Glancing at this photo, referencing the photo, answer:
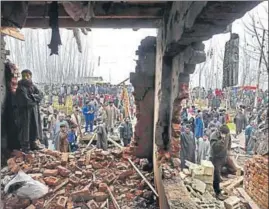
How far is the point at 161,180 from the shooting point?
4348 mm

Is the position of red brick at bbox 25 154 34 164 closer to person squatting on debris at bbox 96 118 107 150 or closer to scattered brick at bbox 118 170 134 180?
scattered brick at bbox 118 170 134 180

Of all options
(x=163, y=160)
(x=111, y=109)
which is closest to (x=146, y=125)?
(x=163, y=160)

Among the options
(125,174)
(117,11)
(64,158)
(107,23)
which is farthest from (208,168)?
(117,11)

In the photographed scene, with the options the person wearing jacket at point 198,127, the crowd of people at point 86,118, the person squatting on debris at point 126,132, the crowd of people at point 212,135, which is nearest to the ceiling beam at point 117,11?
the crowd of people at point 86,118

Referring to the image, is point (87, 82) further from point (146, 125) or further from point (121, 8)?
point (121, 8)

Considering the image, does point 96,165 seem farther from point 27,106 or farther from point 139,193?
point 27,106

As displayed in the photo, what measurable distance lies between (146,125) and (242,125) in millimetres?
2253

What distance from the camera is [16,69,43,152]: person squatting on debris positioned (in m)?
5.52

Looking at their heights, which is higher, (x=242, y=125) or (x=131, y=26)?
(x=131, y=26)

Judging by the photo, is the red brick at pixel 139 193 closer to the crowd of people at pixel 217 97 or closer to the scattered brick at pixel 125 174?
the scattered brick at pixel 125 174

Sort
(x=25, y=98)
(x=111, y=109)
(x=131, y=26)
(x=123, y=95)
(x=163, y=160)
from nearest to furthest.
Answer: (x=163, y=160)
(x=131, y=26)
(x=25, y=98)
(x=111, y=109)
(x=123, y=95)

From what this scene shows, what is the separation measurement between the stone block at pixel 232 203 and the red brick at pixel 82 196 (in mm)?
2240

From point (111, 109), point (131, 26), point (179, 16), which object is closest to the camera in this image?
point (179, 16)

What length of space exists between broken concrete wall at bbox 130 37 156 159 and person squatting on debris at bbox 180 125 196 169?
0.64 m
